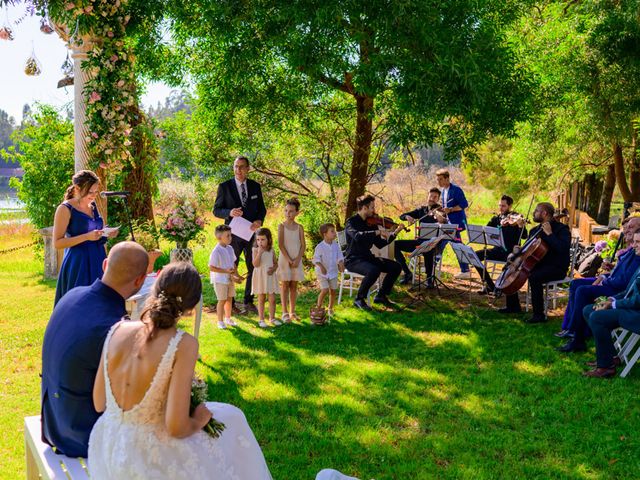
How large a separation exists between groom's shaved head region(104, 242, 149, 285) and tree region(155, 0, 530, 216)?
4332 mm

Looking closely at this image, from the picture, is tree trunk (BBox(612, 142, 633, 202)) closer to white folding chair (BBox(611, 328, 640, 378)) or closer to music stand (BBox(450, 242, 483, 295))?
music stand (BBox(450, 242, 483, 295))

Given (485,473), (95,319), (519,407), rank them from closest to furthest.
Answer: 1. (95,319)
2. (485,473)
3. (519,407)

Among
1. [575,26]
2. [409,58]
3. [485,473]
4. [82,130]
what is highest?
[575,26]

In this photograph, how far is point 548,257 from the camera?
8.52 meters

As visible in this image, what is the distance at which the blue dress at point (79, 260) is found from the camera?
19.8 ft

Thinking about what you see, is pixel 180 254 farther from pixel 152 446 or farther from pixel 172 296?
pixel 152 446

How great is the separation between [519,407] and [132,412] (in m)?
3.78

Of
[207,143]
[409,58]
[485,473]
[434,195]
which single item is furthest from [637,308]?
[207,143]

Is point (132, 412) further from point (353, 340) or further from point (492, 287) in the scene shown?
point (492, 287)

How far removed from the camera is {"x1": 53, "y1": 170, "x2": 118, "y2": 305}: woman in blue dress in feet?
19.6

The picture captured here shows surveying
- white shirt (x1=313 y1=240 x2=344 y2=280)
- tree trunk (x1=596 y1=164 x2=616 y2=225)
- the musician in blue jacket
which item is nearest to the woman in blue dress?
white shirt (x1=313 y1=240 x2=344 y2=280)

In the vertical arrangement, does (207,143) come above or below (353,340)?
above

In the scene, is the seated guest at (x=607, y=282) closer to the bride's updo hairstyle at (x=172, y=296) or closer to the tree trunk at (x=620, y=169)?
the bride's updo hairstyle at (x=172, y=296)

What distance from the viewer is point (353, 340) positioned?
771 cm
